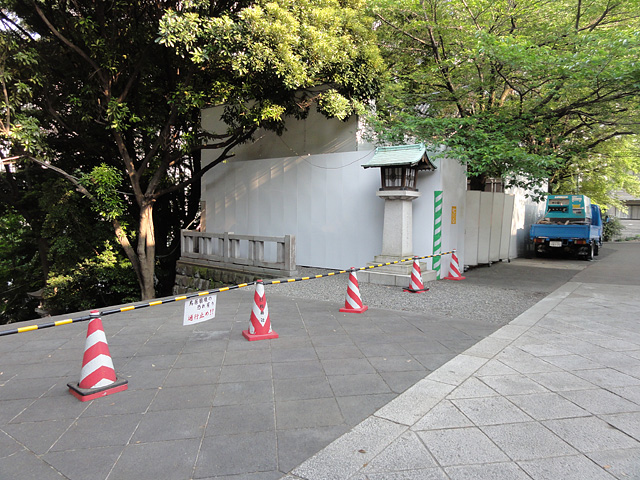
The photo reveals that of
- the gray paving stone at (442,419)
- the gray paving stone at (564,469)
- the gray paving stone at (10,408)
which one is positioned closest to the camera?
the gray paving stone at (564,469)

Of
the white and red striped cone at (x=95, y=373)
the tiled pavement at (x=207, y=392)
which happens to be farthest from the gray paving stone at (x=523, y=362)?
the white and red striped cone at (x=95, y=373)

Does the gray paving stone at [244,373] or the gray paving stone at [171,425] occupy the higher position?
the gray paving stone at [244,373]

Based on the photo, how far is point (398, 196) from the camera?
9602mm

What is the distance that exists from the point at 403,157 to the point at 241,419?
291 inches

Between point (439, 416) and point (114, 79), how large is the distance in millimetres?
11861

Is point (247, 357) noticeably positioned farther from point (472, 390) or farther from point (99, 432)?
point (472, 390)

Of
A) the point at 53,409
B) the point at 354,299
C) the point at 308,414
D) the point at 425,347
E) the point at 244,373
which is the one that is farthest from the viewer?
the point at 354,299

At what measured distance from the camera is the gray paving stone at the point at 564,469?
2.60 metres

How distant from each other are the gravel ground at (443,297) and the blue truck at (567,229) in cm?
845

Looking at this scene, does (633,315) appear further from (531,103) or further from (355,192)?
(355,192)

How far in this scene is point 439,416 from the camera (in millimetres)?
3416

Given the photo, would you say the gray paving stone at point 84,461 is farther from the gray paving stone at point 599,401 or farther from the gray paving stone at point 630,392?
the gray paving stone at point 630,392

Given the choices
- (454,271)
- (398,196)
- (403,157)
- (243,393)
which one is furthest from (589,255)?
(243,393)

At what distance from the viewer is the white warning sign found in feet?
15.0
